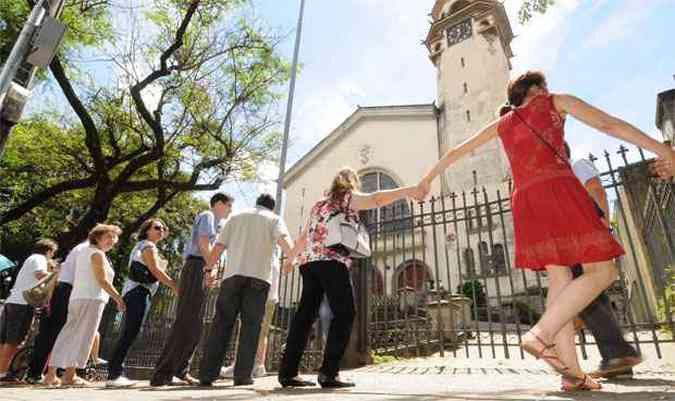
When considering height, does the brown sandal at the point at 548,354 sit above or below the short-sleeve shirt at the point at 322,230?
below

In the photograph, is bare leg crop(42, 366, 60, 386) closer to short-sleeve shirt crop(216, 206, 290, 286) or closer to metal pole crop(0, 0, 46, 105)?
short-sleeve shirt crop(216, 206, 290, 286)

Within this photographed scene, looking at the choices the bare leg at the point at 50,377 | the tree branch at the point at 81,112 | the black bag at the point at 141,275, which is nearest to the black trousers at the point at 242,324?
the black bag at the point at 141,275

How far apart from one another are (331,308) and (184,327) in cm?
152

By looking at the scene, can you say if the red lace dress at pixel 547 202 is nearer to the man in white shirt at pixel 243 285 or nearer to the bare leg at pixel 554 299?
the bare leg at pixel 554 299

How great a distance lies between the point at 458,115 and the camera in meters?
23.3

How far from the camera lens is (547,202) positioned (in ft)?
7.10

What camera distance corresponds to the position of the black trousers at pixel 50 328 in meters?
4.53

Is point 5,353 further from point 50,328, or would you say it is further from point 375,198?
point 375,198

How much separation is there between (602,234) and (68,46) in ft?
41.1

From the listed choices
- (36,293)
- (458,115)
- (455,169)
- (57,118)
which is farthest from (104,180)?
(458,115)

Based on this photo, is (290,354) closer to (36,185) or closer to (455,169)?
(36,185)

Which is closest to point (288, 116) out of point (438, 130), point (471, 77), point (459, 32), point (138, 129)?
point (138, 129)

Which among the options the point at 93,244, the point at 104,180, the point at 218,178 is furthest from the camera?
the point at 218,178

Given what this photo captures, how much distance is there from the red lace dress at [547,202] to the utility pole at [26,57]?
4.16 meters
